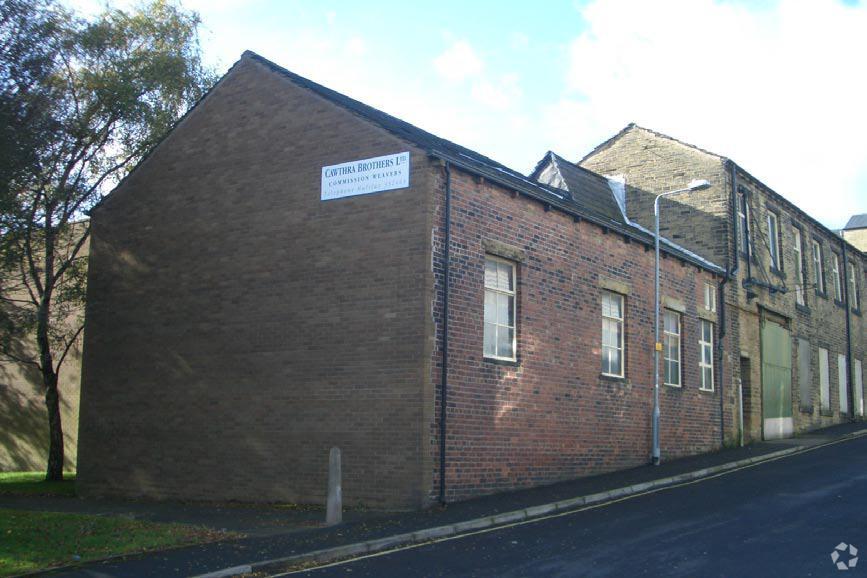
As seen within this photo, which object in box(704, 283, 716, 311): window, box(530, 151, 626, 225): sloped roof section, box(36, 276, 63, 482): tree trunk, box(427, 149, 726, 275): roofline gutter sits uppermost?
box(530, 151, 626, 225): sloped roof section

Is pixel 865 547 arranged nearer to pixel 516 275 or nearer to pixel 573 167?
pixel 516 275

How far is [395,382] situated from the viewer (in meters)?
14.9

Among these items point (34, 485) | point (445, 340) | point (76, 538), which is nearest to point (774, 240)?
point (445, 340)

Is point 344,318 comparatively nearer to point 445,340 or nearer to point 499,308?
point 445,340

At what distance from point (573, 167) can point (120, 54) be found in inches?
511

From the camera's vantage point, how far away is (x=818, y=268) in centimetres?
3359

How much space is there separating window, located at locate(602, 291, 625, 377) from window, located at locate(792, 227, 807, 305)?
519 inches

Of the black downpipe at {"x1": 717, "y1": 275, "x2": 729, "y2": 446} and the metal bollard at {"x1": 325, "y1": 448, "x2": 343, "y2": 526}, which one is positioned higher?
the black downpipe at {"x1": 717, "y1": 275, "x2": 729, "y2": 446}

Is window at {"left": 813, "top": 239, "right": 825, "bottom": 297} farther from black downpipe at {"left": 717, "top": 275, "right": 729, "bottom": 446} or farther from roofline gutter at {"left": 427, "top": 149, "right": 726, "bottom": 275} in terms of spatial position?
roofline gutter at {"left": 427, "top": 149, "right": 726, "bottom": 275}

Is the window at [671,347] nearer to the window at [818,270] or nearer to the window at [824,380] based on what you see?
the window at [824,380]

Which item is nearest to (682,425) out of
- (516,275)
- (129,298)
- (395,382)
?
(516,275)

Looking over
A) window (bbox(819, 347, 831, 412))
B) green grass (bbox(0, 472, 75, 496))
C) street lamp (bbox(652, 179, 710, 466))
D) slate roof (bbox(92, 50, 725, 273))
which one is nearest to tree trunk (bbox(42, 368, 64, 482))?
green grass (bbox(0, 472, 75, 496))

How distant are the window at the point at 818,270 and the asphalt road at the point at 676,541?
746 inches

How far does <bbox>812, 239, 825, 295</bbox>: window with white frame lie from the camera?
3316 cm
